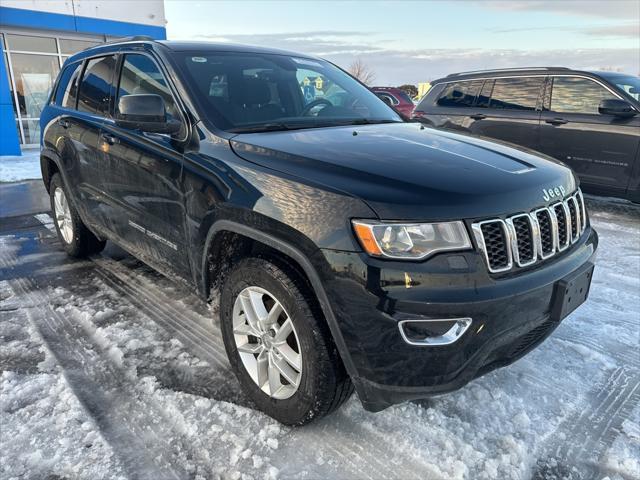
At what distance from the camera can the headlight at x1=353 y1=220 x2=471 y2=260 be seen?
6.32 feet

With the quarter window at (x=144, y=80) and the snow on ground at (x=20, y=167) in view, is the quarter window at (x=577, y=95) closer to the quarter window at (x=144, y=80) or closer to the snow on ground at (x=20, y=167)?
the quarter window at (x=144, y=80)

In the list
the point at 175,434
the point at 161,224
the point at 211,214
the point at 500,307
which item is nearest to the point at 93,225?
the point at 161,224

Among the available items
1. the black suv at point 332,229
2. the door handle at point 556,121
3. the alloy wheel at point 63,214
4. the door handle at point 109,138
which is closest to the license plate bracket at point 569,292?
the black suv at point 332,229

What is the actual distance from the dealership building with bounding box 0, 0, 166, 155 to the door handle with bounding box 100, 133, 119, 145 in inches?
387

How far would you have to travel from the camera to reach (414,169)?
2.18 m

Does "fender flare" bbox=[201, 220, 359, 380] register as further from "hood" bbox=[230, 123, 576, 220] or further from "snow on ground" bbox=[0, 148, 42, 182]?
"snow on ground" bbox=[0, 148, 42, 182]

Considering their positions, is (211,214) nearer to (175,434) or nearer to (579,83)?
(175,434)

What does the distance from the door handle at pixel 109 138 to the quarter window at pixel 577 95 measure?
5784mm

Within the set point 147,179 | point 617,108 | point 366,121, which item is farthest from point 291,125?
point 617,108

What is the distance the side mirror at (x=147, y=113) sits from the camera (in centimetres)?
271

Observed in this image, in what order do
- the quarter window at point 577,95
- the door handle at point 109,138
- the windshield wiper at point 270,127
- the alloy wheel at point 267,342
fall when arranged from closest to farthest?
the alloy wheel at point 267,342 → the windshield wiper at point 270,127 → the door handle at point 109,138 → the quarter window at point 577,95

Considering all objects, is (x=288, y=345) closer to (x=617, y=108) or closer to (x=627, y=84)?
(x=617, y=108)

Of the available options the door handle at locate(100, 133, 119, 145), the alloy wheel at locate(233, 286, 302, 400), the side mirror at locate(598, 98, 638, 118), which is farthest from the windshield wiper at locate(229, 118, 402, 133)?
the side mirror at locate(598, 98, 638, 118)

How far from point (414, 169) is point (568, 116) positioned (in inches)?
215
